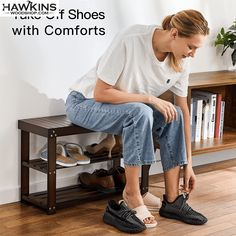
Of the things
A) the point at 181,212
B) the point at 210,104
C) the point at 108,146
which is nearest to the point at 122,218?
the point at 181,212

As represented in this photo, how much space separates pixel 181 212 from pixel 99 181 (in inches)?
20.9

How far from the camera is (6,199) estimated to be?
3.00 metres

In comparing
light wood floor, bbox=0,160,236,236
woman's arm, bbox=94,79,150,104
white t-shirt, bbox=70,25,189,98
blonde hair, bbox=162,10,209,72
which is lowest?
light wood floor, bbox=0,160,236,236

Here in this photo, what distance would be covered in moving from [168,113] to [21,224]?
796mm

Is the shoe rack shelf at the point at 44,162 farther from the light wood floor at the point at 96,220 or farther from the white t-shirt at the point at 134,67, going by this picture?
the white t-shirt at the point at 134,67

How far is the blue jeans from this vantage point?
2.62 metres

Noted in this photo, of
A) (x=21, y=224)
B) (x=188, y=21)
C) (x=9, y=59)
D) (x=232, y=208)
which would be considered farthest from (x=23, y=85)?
(x=232, y=208)

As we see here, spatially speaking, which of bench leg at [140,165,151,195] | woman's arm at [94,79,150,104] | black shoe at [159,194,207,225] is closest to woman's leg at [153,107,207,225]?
black shoe at [159,194,207,225]

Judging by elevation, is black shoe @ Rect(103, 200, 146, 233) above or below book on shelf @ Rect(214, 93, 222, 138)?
below

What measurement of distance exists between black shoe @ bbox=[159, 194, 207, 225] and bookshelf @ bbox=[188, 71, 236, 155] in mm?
491

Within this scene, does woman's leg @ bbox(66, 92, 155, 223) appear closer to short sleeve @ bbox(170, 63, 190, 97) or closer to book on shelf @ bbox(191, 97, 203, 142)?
short sleeve @ bbox(170, 63, 190, 97)

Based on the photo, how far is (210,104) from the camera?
11.5ft

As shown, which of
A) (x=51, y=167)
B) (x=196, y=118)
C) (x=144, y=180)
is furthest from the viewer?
(x=196, y=118)

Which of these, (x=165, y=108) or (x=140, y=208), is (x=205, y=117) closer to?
(x=165, y=108)
